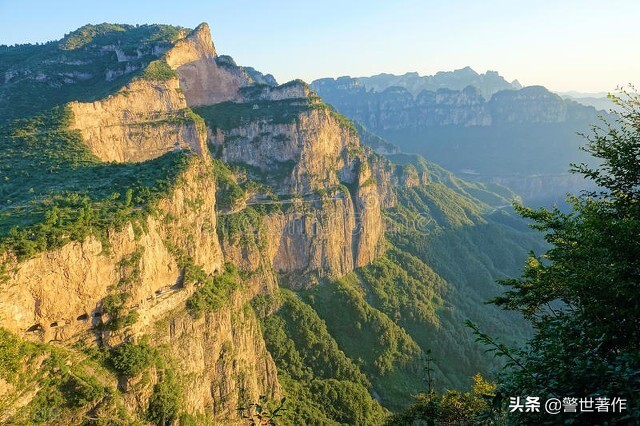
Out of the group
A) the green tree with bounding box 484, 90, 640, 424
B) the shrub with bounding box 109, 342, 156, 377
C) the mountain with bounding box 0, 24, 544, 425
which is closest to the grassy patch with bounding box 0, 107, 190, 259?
the mountain with bounding box 0, 24, 544, 425

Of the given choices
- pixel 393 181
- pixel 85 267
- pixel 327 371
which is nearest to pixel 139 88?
pixel 85 267

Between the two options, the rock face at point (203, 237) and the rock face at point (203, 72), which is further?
the rock face at point (203, 72)

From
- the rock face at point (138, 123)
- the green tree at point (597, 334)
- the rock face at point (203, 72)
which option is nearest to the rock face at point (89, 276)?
the rock face at point (138, 123)

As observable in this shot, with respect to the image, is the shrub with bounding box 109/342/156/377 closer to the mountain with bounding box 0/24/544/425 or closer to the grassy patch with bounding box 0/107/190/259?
the mountain with bounding box 0/24/544/425

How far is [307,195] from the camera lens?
11319 cm

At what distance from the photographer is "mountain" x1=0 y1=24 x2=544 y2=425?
37.8 m

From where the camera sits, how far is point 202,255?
60938 mm

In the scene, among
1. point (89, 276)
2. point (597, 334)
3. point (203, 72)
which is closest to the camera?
point (597, 334)

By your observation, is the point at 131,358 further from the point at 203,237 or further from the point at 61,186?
the point at 203,237

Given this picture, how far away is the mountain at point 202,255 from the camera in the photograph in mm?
37781

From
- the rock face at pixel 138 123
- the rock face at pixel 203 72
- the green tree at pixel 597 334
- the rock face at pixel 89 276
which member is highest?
the rock face at pixel 203 72

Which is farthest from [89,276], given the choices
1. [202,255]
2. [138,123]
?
[138,123]

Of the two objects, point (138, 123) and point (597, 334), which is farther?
point (138, 123)

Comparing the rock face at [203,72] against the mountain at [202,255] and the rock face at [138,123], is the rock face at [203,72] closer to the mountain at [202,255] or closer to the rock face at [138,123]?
the mountain at [202,255]
